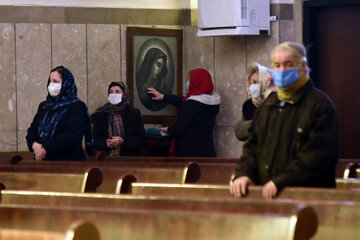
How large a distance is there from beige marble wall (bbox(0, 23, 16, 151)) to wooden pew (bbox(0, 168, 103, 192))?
3323 millimetres

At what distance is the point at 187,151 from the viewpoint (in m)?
8.96

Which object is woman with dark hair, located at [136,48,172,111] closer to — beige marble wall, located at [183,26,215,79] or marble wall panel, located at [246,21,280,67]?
beige marble wall, located at [183,26,215,79]

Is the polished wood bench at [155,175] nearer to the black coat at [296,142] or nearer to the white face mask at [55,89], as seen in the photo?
the black coat at [296,142]

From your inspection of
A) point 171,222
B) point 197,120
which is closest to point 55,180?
point 171,222

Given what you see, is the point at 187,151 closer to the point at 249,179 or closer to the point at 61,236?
the point at 249,179

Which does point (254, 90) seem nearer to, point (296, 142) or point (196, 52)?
point (296, 142)

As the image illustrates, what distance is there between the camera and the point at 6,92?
967cm

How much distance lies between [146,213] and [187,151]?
17.0ft

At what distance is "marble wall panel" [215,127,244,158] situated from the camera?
9688mm

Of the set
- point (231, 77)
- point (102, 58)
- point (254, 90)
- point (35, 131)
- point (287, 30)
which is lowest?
point (35, 131)

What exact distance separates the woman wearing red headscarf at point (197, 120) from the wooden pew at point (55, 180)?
257 cm

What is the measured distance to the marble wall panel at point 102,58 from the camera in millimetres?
9906

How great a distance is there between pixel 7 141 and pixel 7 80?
0.64 metres

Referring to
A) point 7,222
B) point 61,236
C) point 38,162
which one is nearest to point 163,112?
point 38,162
